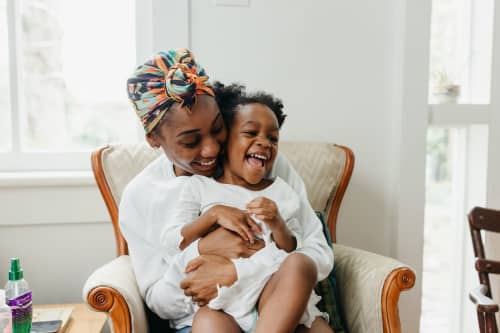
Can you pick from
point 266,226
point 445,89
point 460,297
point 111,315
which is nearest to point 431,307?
point 460,297

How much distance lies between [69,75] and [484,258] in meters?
1.85

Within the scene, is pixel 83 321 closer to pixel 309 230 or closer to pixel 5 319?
pixel 5 319

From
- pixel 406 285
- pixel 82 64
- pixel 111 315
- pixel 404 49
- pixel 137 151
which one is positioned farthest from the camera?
pixel 82 64

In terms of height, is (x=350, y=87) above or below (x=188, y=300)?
above

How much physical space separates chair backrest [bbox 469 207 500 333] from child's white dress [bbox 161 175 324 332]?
19.5 inches

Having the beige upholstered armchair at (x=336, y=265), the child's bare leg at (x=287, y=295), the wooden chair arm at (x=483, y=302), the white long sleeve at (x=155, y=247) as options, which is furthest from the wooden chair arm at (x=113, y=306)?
the wooden chair arm at (x=483, y=302)

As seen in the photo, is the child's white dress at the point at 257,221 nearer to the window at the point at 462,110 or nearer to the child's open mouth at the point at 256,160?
the child's open mouth at the point at 256,160

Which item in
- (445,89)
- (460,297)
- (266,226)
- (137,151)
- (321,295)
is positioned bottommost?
(460,297)

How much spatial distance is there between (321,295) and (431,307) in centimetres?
164

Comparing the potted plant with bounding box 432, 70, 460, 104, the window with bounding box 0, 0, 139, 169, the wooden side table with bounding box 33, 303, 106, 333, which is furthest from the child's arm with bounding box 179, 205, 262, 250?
the potted plant with bounding box 432, 70, 460, 104

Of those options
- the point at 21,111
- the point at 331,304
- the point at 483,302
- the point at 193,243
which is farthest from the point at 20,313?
the point at 483,302

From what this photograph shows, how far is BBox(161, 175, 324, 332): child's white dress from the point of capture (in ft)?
4.20

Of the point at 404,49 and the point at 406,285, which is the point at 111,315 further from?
the point at 404,49

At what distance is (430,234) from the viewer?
3.36 metres
